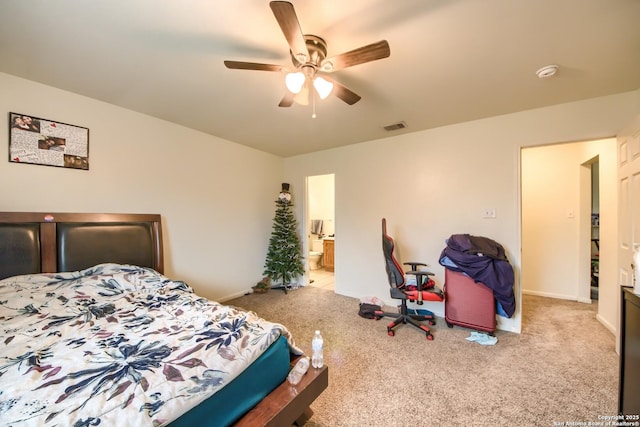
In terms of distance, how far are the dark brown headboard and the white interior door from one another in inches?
Result: 174

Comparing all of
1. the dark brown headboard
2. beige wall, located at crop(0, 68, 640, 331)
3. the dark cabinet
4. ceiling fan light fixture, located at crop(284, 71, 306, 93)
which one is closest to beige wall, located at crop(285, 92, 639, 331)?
beige wall, located at crop(0, 68, 640, 331)

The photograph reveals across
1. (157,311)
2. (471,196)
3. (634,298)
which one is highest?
(471,196)

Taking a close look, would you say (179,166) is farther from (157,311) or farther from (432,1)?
(432,1)

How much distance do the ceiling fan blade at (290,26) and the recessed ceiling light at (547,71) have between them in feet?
6.11

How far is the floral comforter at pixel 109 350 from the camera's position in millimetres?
870

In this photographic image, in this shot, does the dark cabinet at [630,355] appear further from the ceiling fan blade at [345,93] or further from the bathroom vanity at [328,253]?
the bathroom vanity at [328,253]

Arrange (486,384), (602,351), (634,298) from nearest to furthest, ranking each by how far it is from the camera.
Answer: (634,298) → (486,384) → (602,351)

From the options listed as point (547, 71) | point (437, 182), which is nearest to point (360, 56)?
point (547, 71)

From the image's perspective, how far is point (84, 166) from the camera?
247 centimetres

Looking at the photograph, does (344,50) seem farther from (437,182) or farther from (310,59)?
(437,182)

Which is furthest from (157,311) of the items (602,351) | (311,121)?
(602,351)

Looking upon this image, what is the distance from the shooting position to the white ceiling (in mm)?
1436

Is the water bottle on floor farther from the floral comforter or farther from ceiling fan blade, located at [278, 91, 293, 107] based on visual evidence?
ceiling fan blade, located at [278, 91, 293, 107]

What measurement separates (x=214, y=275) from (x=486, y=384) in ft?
10.7
